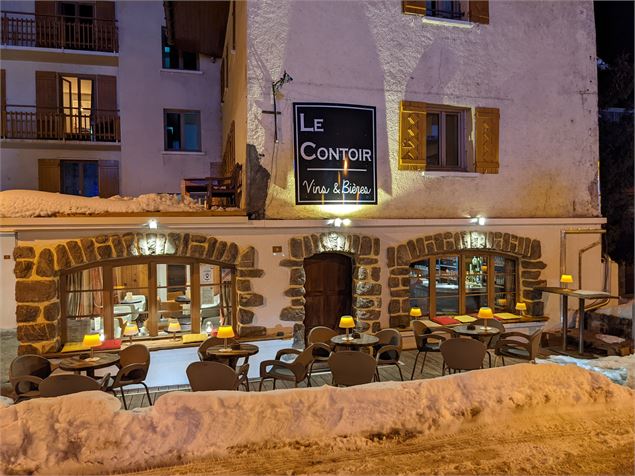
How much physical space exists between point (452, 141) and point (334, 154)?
2.92 metres

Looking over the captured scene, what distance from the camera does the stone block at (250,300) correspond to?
895 cm

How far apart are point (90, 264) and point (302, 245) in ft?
11.9

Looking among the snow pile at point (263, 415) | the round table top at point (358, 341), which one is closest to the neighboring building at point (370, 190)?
the round table top at point (358, 341)

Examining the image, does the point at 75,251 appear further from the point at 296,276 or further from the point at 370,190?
the point at 370,190

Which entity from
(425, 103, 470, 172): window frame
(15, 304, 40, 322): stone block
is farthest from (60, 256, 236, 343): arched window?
(425, 103, 470, 172): window frame

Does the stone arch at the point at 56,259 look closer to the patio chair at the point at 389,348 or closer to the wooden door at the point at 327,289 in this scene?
the wooden door at the point at 327,289

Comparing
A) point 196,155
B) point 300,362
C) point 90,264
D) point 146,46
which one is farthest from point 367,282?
point 146,46

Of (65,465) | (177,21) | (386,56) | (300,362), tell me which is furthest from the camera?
(177,21)

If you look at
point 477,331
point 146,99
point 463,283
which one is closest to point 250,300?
point 477,331

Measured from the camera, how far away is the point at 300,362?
750 centimetres

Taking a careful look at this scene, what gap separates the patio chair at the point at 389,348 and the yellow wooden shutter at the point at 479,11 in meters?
6.78

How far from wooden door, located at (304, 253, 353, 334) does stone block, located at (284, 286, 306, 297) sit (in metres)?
0.49

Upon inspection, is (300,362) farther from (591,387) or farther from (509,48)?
(509,48)

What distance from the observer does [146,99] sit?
1433cm
